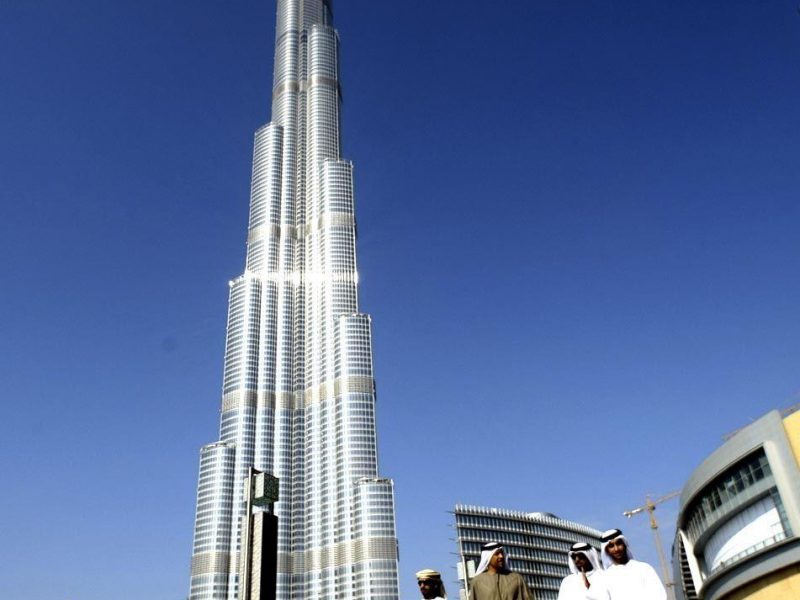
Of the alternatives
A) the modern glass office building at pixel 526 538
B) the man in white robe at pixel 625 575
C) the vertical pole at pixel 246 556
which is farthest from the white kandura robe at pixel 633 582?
the modern glass office building at pixel 526 538

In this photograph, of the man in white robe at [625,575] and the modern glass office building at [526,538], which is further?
the modern glass office building at [526,538]

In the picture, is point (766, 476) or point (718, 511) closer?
point (766, 476)

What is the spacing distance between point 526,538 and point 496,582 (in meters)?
151

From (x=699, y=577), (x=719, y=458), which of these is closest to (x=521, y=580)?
(x=719, y=458)

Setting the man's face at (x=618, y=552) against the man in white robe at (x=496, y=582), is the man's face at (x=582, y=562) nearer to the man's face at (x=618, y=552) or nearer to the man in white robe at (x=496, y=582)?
the man's face at (x=618, y=552)

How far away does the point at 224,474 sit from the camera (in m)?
190

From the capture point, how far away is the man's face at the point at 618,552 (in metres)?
9.66

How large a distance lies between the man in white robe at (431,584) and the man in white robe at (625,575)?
265 centimetres

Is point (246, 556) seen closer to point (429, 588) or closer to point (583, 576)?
point (429, 588)

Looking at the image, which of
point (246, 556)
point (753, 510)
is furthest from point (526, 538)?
point (246, 556)

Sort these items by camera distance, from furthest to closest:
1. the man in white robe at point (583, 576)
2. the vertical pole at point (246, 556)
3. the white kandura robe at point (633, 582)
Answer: the vertical pole at point (246, 556), the man in white robe at point (583, 576), the white kandura robe at point (633, 582)

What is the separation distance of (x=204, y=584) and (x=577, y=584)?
18958cm

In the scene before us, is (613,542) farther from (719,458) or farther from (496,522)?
(496,522)

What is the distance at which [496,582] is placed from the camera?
972 cm
